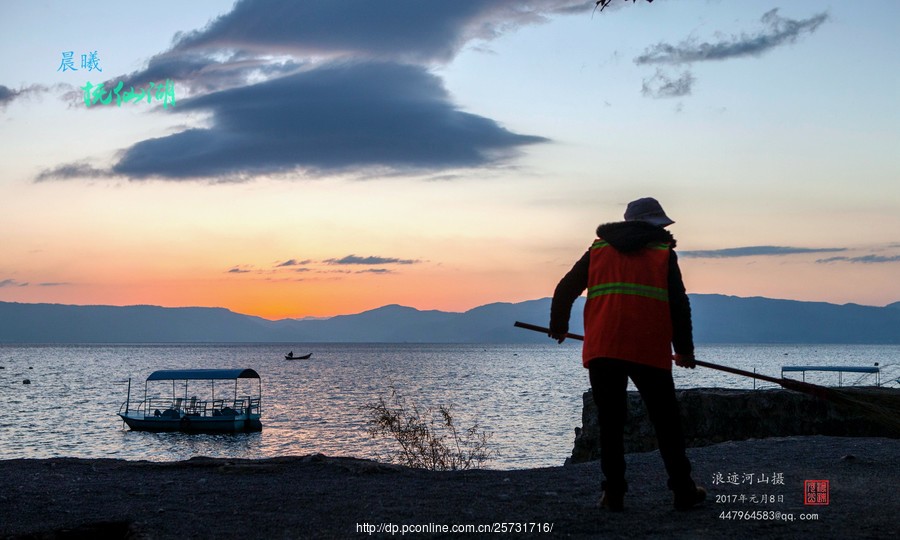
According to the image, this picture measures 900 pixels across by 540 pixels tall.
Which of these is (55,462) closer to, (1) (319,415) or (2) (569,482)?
(2) (569,482)

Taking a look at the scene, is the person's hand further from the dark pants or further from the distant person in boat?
the dark pants

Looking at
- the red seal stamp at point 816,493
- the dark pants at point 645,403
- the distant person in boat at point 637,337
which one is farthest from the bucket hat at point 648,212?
the red seal stamp at point 816,493

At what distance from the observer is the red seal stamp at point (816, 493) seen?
6876 millimetres

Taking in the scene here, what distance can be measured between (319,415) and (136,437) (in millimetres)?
12300

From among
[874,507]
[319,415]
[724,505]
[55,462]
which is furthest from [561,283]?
[319,415]

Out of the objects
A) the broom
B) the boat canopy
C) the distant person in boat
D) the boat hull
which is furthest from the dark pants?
the boat hull

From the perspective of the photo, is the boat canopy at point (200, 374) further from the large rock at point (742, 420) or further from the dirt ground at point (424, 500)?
the dirt ground at point (424, 500)

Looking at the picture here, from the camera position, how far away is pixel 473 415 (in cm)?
5112

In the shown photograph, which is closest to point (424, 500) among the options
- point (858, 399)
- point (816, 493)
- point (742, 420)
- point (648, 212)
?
point (648, 212)

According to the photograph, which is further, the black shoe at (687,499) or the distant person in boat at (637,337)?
the black shoe at (687,499)

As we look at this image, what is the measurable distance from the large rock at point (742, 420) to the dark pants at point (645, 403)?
7420 millimetres

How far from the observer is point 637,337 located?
635cm

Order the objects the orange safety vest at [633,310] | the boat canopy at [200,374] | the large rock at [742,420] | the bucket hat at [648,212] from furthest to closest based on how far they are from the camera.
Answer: the boat canopy at [200,374], the large rock at [742,420], the bucket hat at [648,212], the orange safety vest at [633,310]

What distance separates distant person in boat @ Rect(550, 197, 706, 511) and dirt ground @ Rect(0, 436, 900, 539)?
0.38m
